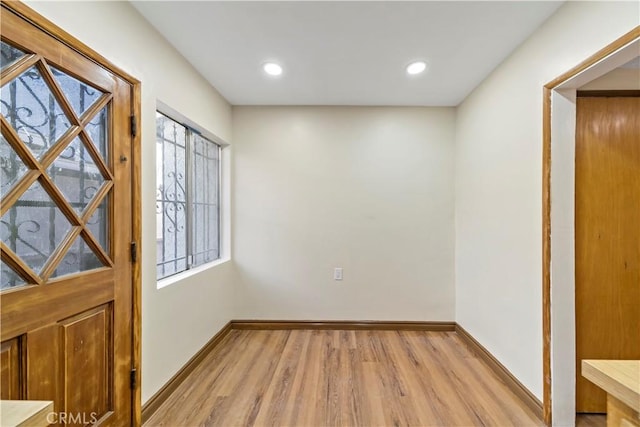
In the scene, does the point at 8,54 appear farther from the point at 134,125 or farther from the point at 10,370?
the point at 10,370

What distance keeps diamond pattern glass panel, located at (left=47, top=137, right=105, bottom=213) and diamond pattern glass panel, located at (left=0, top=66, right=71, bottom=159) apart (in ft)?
0.26

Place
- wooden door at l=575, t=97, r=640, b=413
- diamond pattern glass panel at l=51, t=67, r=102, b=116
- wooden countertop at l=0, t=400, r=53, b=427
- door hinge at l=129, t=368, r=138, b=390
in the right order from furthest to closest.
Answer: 1. wooden door at l=575, t=97, r=640, b=413
2. door hinge at l=129, t=368, r=138, b=390
3. diamond pattern glass panel at l=51, t=67, r=102, b=116
4. wooden countertop at l=0, t=400, r=53, b=427

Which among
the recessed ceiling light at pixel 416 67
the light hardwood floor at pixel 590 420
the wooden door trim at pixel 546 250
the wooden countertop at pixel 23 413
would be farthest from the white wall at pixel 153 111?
the light hardwood floor at pixel 590 420

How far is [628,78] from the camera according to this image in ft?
5.77

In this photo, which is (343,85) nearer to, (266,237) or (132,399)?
(266,237)

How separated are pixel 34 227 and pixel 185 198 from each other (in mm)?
1317

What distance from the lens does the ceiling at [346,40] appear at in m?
1.67

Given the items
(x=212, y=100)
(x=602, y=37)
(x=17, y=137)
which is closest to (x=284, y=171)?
(x=212, y=100)

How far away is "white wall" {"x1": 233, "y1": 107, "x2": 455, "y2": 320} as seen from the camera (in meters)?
3.17

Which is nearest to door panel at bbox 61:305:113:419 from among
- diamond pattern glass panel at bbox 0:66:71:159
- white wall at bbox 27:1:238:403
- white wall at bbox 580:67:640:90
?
white wall at bbox 27:1:238:403

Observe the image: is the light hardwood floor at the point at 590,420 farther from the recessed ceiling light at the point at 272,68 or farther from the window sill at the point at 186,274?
the recessed ceiling light at the point at 272,68

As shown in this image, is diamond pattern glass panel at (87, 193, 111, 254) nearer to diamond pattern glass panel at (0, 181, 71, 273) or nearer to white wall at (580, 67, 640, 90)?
diamond pattern glass panel at (0, 181, 71, 273)

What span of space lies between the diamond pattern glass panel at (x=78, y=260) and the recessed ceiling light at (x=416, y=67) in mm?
2394

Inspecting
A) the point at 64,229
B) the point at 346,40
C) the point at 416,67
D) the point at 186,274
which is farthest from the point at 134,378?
the point at 416,67
